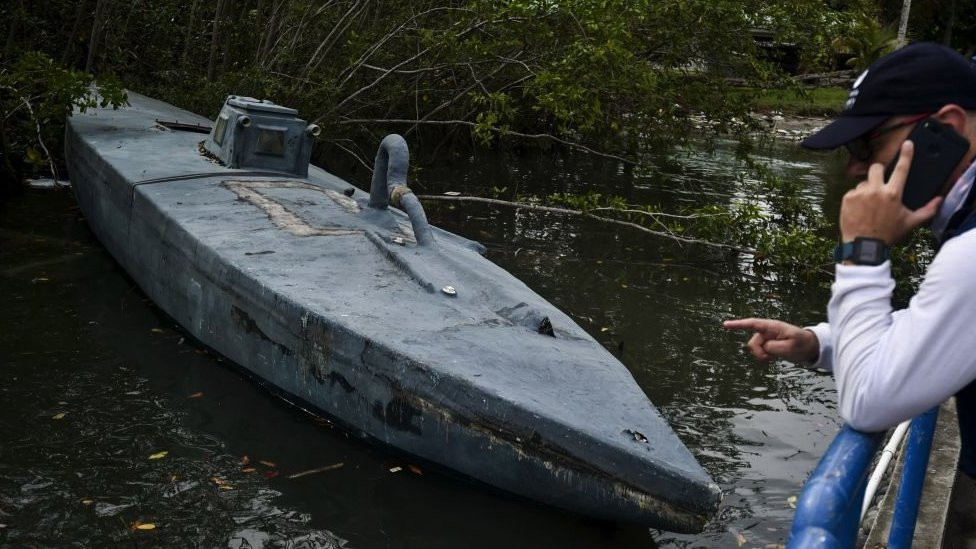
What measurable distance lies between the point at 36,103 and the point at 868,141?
429 inches

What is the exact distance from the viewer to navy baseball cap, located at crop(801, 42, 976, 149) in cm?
195

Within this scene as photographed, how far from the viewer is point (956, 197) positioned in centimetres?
194

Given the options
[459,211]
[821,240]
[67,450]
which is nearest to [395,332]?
[67,450]

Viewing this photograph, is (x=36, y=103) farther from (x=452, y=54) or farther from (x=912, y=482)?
(x=912, y=482)

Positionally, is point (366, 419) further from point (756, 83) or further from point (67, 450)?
point (756, 83)

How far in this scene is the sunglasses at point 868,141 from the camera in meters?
1.98

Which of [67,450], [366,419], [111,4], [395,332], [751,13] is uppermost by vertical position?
[751,13]

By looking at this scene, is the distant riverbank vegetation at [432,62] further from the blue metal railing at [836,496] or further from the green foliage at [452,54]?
the blue metal railing at [836,496]

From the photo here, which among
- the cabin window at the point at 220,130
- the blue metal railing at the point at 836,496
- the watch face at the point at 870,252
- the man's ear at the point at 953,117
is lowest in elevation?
the cabin window at the point at 220,130

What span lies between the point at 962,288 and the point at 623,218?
1200cm

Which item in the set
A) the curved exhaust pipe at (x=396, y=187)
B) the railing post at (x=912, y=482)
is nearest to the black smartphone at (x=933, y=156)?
the railing post at (x=912, y=482)

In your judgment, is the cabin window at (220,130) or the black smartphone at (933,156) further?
the cabin window at (220,130)

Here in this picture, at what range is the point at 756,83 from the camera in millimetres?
12930

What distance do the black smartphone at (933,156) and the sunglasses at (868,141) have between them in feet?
0.12
